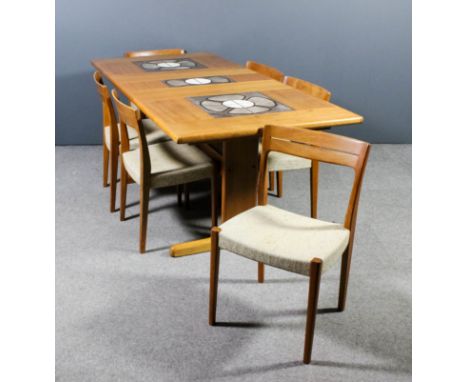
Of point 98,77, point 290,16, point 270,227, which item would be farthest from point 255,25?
point 270,227

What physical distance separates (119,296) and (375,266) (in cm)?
121

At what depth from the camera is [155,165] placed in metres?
2.78

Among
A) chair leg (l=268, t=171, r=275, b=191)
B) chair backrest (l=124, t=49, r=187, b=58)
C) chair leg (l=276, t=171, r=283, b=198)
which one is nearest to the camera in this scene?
chair leg (l=276, t=171, r=283, b=198)

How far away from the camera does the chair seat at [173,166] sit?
108 inches

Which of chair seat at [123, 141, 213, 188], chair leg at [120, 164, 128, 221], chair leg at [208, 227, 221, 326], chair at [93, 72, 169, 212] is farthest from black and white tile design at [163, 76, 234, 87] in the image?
chair leg at [208, 227, 221, 326]

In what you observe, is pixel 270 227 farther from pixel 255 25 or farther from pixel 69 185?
pixel 255 25

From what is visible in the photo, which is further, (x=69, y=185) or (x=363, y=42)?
(x=363, y=42)

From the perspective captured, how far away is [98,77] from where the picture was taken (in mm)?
3227

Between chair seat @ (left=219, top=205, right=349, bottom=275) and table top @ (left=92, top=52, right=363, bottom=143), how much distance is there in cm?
39

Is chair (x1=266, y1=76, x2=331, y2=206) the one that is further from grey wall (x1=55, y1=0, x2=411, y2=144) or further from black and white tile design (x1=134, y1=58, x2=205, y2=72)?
grey wall (x1=55, y1=0, x2=411, y2=144)

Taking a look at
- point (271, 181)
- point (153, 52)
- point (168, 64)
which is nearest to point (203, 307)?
point (271, 181)

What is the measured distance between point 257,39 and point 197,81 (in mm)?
1292

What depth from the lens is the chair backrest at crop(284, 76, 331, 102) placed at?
9.57 feet

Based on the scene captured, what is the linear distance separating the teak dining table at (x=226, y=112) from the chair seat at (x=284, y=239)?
39 cm
